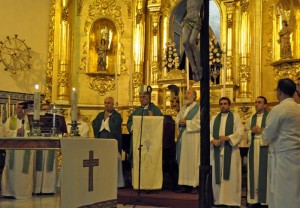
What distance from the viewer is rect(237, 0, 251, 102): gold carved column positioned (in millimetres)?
10895

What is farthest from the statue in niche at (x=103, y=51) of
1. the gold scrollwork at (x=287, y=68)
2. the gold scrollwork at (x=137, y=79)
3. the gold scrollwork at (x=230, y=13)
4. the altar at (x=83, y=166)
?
the altar at (x=83, y=166)

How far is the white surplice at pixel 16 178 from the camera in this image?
900 centimetres

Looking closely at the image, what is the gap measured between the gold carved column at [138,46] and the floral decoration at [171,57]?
2.67 feet

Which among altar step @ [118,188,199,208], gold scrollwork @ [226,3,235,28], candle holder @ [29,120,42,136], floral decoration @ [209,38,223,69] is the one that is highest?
gold scrollwork @ [226,3,235,28]

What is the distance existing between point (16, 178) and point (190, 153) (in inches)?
129

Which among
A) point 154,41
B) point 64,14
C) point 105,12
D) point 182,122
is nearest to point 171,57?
point 154,41

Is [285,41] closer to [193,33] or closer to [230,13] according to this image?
[230,13]

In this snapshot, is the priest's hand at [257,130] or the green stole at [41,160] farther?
the green stole at [41,160]

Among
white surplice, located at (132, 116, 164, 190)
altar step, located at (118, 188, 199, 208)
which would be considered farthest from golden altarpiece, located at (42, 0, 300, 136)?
altar step, located at (118, 188, 199, 208)

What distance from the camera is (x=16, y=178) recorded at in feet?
29.5

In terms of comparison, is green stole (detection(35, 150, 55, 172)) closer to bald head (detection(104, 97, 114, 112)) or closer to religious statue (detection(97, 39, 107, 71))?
bald head (detection(104, 97, 114, 112))

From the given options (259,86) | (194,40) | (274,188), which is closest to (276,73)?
(259,86)

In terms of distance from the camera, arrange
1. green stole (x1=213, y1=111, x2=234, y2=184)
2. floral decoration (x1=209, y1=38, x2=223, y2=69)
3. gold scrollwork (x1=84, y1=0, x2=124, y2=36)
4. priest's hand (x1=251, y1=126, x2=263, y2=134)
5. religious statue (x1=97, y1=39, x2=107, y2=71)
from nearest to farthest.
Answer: priest's hand (x1=251, y1=126, x2=263, y2=134), green stole (x1=213, y1=111, x2=234, y2=184), floral decoration (x1=209, y1=38, x2=223, y2=69), religious statue (x1=97, y1=39, x2=107, y2=71), gold scrollwork (x1=84, y1=0, x2=124, y2=36)

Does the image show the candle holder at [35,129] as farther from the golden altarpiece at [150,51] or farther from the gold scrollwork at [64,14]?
the gold scrollwork at [64,14]
